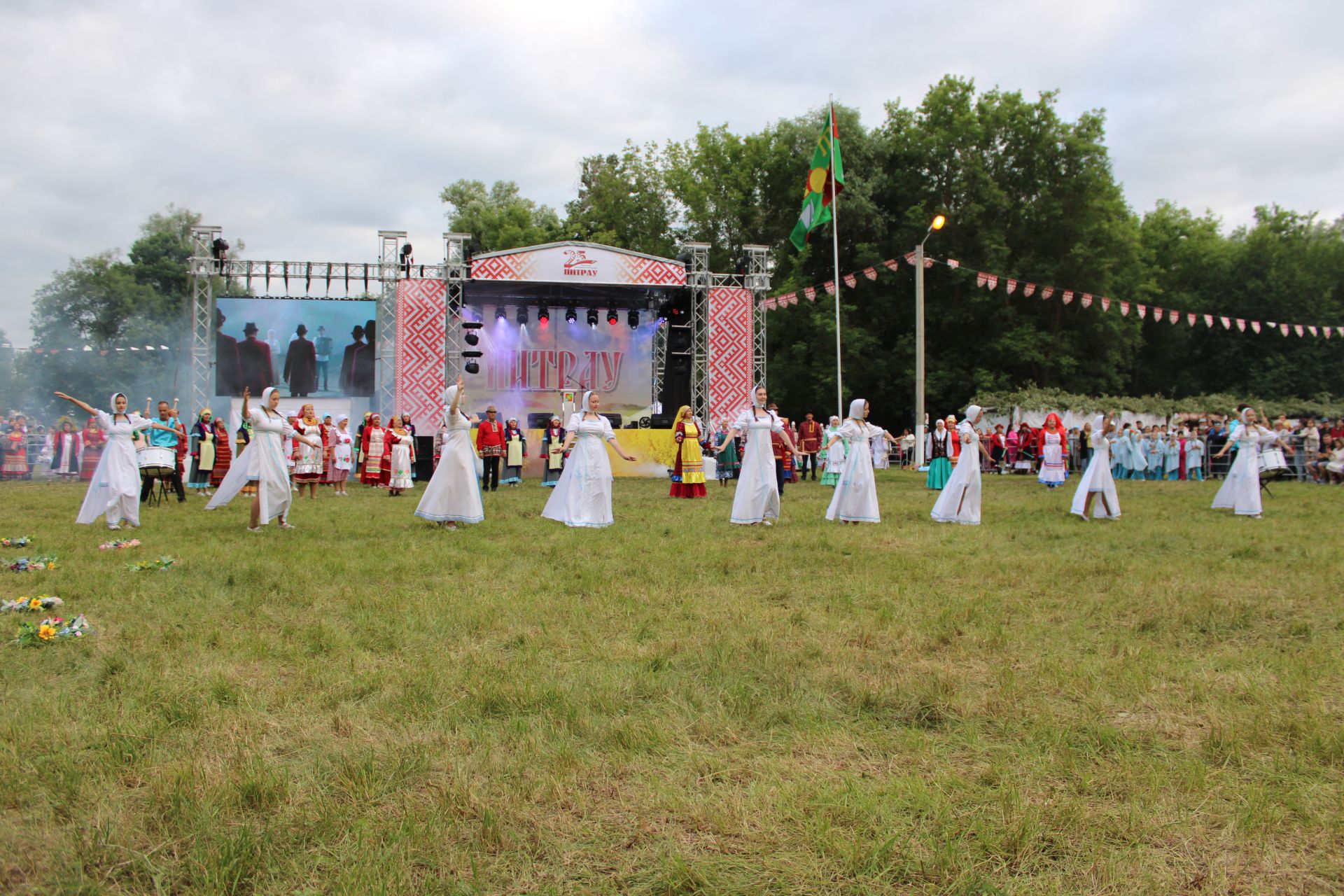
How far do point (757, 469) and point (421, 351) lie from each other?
14552mm

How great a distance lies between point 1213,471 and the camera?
88.2ft

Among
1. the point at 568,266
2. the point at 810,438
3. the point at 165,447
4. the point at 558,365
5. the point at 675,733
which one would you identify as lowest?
the point at 675,733

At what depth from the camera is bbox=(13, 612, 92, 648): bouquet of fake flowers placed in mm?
4977

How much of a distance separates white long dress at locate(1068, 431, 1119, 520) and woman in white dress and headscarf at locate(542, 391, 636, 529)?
6209 millimetres

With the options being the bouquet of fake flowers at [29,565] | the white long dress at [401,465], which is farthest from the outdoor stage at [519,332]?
the bouquet of fake flowers at [29,565]

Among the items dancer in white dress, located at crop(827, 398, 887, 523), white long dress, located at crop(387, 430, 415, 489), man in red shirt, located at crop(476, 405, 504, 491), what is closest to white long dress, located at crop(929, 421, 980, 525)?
dancer in white dress, located at crop(827, 398, 887, 523)

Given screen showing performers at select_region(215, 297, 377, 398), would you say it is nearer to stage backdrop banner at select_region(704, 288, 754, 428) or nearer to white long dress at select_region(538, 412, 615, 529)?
stage backdrop banner at select_region(704, 288, 754, 428)

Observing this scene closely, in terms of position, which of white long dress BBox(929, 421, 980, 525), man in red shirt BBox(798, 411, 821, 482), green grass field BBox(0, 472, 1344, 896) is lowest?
green grass field BBox(0, 472, 1344, 896)

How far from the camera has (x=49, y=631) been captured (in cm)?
503

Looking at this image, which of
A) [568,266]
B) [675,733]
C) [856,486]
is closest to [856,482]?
[856,486]

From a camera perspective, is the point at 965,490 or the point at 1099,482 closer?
the point at 965,490

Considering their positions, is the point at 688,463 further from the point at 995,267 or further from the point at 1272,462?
the point at 995,267

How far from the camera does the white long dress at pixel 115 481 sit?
1084 cm

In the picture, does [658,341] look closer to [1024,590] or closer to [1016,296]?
[1016,296]
